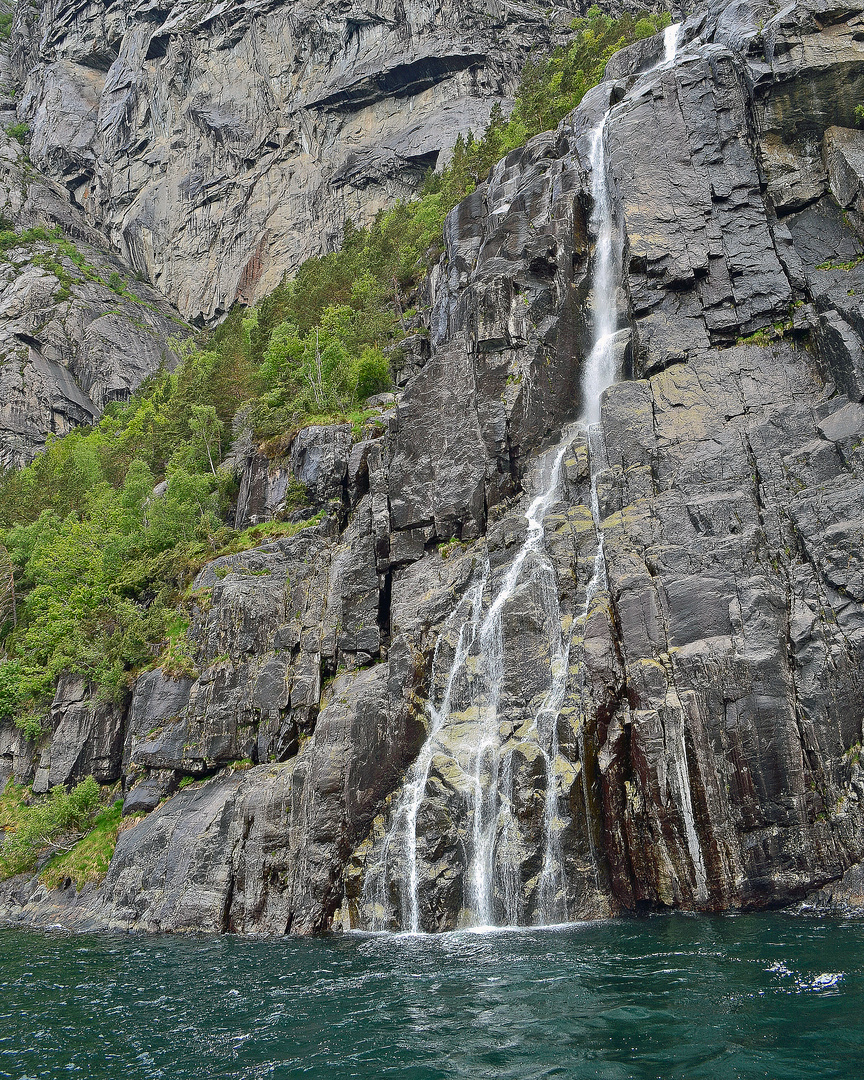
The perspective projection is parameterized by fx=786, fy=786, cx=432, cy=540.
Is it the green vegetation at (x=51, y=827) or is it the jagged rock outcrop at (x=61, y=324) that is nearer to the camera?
the green vegetation at (x=51, y=827)

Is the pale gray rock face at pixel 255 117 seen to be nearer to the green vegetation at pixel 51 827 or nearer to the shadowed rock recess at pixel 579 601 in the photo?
the shadowed rock recess at pixel 579 601

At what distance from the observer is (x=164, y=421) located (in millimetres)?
68875

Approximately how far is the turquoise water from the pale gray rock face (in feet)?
301

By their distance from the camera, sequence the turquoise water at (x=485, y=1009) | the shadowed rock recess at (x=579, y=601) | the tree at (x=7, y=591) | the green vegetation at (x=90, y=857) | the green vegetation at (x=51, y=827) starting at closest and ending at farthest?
the turquoise water at (x=485, y=1009) → the shadowed rock recess at (x=579, y=601) → the green vegetation at (x=90, y=857) → the green vegetation at (x=51, y=827) → the tree at (x=7, y=591)

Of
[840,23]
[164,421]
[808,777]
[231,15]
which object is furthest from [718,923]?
[231,15]

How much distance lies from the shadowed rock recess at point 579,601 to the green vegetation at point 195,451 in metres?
3.68

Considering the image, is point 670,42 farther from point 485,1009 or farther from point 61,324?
point 61,324

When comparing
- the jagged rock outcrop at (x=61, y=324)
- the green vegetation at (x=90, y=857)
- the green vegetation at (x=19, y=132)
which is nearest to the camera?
the green vegetation at (x=90, y=857)

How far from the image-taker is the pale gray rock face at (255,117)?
324 feet

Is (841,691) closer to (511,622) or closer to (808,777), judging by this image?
(808,777)

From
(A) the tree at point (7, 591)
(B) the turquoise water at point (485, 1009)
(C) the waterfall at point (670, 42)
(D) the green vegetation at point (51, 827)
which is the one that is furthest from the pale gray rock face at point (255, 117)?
(B) the turquoise water at point (485, 1009)

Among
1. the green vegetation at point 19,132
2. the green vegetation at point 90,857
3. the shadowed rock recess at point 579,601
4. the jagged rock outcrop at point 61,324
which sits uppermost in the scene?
the green vegetation at point 19,132

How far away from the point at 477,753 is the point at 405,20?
104543 mm

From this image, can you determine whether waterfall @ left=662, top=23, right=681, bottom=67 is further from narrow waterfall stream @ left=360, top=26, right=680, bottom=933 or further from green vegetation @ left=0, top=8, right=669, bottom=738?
→ narrow waterfall stream @ left=360, top=26, right=680, bottom=933
